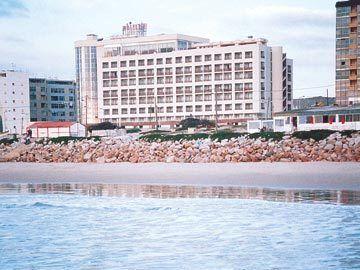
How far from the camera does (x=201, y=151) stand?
37125 mm

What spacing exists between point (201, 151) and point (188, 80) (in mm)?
74189

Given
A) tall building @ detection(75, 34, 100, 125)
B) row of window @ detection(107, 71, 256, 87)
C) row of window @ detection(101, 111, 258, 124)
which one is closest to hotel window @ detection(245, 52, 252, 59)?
row of window @ detection(107, 71, 256, 87)

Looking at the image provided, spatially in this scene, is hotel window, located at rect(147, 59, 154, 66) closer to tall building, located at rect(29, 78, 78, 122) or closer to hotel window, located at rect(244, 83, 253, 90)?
hotel window, located at rect(244, 83, 253, 90)

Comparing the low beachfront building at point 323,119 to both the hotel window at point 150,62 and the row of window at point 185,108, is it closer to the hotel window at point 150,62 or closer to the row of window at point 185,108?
the row of window at point 185,108

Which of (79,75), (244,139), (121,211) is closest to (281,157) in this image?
(244,139)

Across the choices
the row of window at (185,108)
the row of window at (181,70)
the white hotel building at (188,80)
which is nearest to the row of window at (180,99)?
the white hotel building at (188,80)

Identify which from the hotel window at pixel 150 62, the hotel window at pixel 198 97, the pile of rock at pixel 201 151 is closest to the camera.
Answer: the pile of rock at pixel 201 151

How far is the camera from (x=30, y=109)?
123 m

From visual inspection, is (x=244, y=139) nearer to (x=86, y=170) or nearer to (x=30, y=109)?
(x=86, y=170)

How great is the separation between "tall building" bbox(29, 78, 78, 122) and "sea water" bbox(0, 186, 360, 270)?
107432 mm

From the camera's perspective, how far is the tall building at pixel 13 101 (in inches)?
4633

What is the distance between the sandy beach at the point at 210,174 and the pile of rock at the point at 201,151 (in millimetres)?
2251

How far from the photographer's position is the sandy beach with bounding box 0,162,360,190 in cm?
2391

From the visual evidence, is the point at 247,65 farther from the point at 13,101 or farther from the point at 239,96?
the point at 13,101
